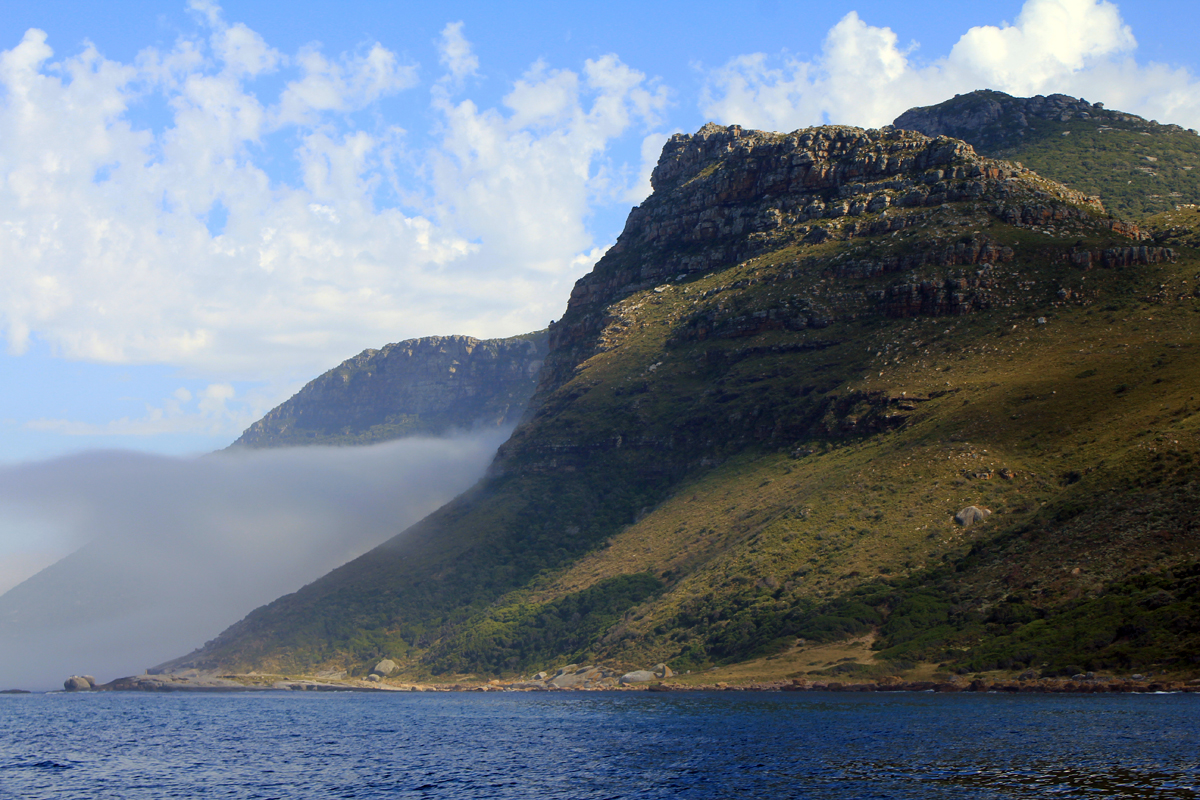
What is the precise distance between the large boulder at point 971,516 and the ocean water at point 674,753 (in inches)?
1647

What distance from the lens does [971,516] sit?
172 m

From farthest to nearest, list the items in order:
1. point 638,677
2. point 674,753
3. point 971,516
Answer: point 638,677
point 971,516
point 674,753

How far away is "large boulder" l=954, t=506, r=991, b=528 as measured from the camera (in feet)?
563

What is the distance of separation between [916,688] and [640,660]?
6128 cm

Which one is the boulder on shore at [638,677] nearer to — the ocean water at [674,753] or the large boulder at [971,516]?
the ocean water at [674,753]

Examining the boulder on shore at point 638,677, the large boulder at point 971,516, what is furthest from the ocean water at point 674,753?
the large boulder at point 971,516

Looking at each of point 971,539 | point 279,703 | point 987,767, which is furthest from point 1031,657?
point 279,703

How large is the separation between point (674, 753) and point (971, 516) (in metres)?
94.0

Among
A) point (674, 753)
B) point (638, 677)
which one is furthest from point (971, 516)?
point (674, 753)

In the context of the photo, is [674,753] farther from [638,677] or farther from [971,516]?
[971,516]

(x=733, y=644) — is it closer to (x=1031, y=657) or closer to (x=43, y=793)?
(x=1031, y=657)

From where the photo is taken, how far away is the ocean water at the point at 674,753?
75.8 meters

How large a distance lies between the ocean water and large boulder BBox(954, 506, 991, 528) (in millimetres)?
41840

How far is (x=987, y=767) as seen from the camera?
7869 centimetres
